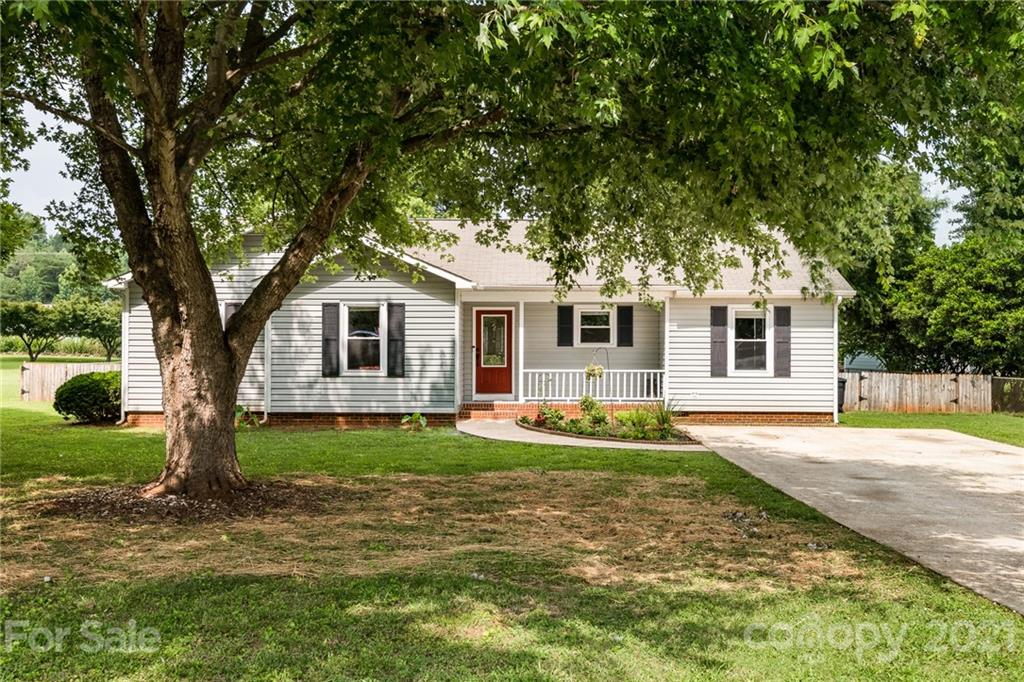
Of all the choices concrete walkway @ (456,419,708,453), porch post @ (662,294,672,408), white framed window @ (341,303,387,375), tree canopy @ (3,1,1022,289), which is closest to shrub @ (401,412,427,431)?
concrete walkway @ (456,419,708,453)

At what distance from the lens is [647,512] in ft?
26.0

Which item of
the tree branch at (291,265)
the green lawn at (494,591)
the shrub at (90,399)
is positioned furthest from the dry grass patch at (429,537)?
the shrub at (90,399)

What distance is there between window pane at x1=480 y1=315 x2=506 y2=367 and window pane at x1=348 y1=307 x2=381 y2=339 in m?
2.90

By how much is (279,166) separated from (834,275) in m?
13.8

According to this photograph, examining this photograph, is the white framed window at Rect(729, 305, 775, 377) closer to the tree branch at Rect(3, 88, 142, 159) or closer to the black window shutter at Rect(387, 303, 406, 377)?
the black window shutter at Rect(387, 303, 406, 377)

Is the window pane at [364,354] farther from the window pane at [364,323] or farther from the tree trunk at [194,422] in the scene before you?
the tree trunk at [194,422]

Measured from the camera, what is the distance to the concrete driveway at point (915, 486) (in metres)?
6.17

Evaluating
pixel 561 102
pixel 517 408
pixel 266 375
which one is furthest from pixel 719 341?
pixel 561 102

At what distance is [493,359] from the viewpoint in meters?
18.7

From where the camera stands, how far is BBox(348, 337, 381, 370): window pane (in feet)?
54.7

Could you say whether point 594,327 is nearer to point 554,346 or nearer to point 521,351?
point 554,346

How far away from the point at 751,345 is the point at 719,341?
750mm

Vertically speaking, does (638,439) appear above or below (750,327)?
below

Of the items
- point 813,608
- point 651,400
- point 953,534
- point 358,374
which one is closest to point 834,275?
point 651,400
